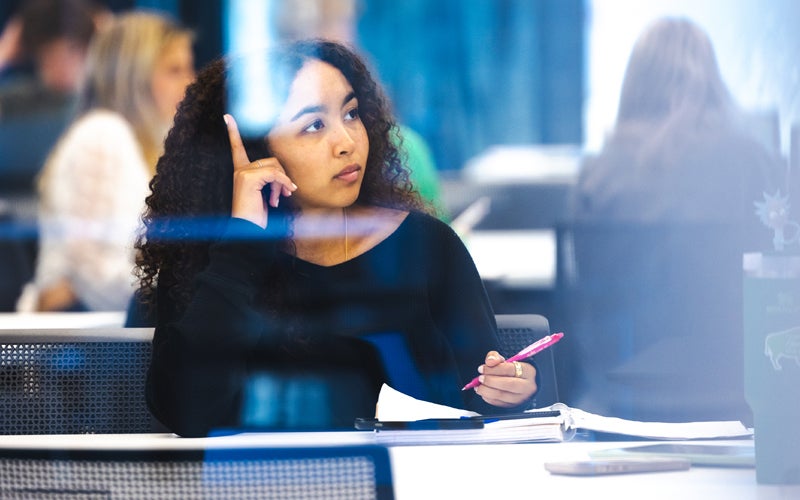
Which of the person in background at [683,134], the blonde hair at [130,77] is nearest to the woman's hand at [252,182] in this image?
the person in background at [683,134]

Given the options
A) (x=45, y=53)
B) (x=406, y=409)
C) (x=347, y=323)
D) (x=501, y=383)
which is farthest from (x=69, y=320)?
(x=45, y=53)

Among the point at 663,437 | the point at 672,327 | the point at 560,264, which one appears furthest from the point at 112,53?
the point at 663,437

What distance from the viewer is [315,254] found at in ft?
5.08

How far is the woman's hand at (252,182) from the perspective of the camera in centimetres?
145

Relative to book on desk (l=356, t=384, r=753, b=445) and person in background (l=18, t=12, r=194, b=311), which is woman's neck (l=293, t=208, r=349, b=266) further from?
person in background (l=18, t=12, r=194, b=311)

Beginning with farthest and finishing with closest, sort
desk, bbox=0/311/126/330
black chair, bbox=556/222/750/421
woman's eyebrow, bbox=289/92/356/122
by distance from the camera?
1. black chair, bbox=556/222/750/421
2. desk, bbox=0/311/126/330
3. woman's eyebrow, bbox=289/92/356/122

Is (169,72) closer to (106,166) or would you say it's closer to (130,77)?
(130,77)

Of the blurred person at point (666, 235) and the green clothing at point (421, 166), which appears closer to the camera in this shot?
the blurred person at point (666, 235)

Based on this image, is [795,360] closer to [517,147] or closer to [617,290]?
[617,290]

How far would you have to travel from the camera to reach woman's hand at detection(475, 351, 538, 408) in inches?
53.4

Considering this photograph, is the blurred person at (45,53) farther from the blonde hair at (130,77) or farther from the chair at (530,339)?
the chair at (530,339)

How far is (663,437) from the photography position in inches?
45.2

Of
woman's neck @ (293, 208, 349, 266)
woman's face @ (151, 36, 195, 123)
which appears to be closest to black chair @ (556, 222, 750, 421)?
woman's neck @ (293, 208, 349, 266)

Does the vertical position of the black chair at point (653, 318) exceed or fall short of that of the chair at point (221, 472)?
it falls short
